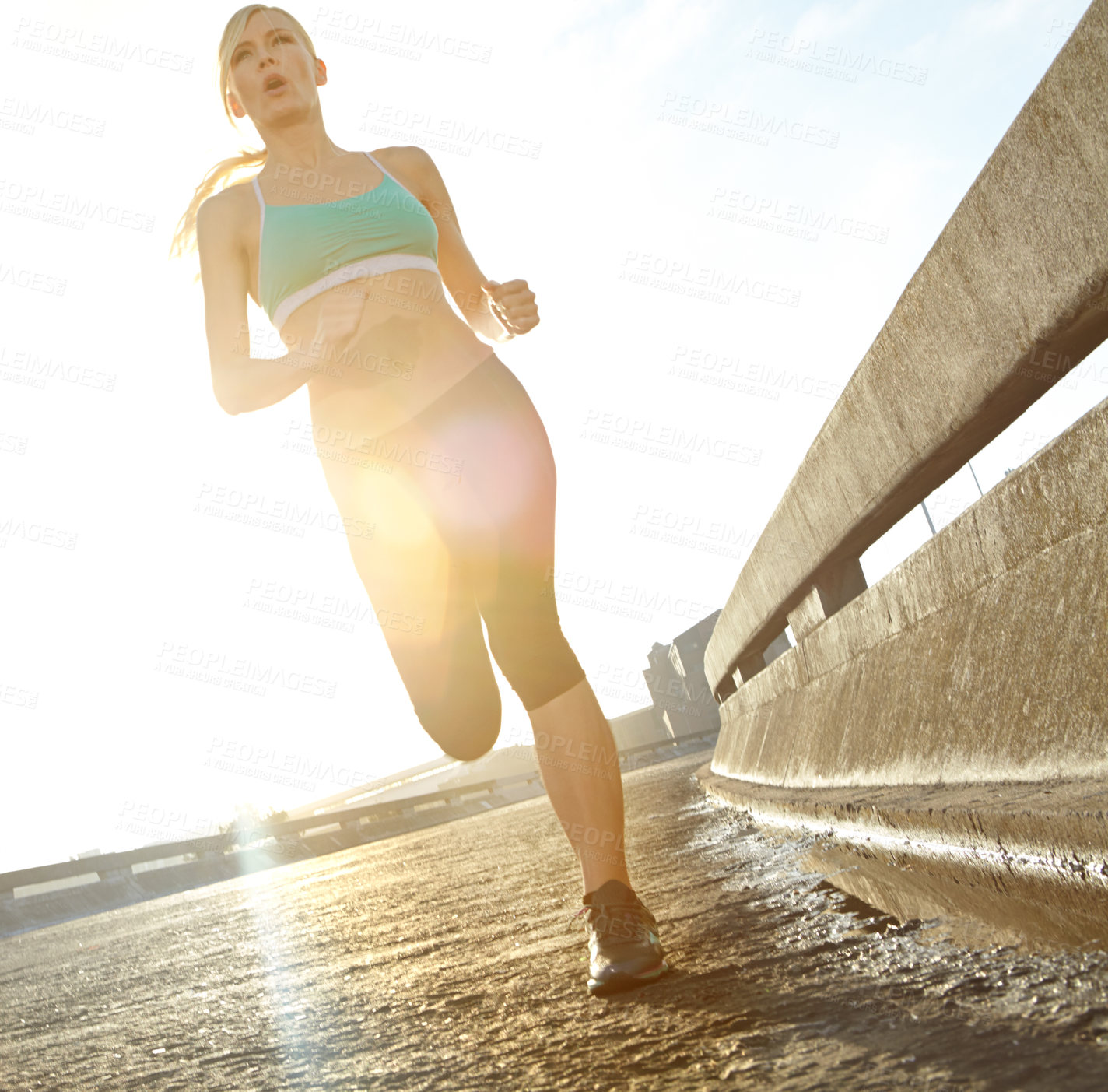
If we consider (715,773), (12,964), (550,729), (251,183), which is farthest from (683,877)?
(12,964)

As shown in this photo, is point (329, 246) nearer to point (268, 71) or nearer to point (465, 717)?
point (268, 71)

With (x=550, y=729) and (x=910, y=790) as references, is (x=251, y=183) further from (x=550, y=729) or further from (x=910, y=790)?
(x=910, y=790)

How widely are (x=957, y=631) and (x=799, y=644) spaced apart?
2259 millimetres

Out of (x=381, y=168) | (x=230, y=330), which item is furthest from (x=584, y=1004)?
(x=381, y=168)

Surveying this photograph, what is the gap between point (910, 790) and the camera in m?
2.62

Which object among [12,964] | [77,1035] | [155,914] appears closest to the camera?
[77,1035]

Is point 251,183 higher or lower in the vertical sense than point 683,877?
higher

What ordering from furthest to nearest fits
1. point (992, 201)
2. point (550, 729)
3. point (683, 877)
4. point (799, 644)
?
point (799, 644) < point (683, 877) < point (550, 729) < point (992, 201)

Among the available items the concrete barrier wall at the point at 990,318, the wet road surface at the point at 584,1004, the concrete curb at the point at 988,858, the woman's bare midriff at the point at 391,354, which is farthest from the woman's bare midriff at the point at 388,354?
the concrete curb at the point at 988,858

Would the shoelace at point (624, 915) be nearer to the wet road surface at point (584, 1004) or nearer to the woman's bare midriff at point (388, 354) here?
the wet road surface at point (584, 1004)

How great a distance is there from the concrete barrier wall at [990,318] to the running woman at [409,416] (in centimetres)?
93

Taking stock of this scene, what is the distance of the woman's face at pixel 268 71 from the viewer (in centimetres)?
325

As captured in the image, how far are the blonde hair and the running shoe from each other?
83.5 inches

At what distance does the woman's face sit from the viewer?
325cm
